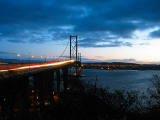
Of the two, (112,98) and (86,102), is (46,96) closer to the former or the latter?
(86,102)

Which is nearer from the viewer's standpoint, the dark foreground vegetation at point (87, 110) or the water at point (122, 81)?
the dark foreground vegetation at point (87, 110)

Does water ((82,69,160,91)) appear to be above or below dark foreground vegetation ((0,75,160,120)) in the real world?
below

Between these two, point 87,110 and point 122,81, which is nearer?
point 87,110

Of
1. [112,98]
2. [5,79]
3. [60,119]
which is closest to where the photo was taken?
[5,79]

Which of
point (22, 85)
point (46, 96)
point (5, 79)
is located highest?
point (5, 79)

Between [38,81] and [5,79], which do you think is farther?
[38,81]

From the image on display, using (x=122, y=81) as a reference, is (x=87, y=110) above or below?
above

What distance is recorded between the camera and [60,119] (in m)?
11.9

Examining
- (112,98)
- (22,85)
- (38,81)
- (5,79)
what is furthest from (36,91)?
(112,98)

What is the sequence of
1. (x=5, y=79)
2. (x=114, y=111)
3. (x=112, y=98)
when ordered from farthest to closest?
1. (x=112, y=98)
2. (x=114, y=111)
3. (x=5, y=79)

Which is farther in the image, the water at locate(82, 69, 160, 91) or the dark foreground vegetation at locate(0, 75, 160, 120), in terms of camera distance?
the water at locate(82, 69, 160, 91)

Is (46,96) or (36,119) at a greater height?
(36,119)

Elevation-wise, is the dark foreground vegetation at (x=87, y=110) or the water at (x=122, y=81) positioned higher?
the dark foreground vegetation at (x=87, y=110)

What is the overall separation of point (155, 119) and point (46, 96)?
43.9 ft
